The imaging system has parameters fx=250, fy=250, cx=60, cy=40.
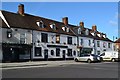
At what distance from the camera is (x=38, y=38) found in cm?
4550

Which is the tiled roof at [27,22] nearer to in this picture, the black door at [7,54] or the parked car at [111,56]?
the black door at [7,54]

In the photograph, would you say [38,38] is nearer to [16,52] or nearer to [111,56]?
[16,52]

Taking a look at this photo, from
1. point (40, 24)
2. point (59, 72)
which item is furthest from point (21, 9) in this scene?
point (59, 72)

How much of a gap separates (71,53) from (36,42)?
39.6 feet

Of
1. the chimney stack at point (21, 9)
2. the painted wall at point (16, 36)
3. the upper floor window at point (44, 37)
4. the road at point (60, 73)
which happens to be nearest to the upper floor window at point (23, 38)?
the painted wall at point (16, 36)

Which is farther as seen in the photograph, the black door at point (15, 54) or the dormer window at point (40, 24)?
the dormer window at point (40, 24)

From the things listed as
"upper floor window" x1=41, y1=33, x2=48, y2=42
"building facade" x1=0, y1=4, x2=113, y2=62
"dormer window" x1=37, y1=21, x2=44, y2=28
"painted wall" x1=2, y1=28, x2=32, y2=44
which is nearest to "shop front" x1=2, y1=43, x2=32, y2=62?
"building facade" x1=0, y1=4, x2=113, y2=62

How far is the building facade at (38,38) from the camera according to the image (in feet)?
132

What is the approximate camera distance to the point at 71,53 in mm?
54594

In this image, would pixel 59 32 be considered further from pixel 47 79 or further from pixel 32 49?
pixel 47 79

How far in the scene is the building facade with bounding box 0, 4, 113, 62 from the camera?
1581 inches

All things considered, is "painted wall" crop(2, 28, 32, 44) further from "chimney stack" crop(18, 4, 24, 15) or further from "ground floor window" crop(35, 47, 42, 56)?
"chimney stack" crop(18, 4, 24, 15)

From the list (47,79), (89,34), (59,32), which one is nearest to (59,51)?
(59,32)

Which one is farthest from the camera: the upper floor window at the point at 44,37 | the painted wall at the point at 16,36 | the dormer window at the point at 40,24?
the dormer window at the point at 40,24
